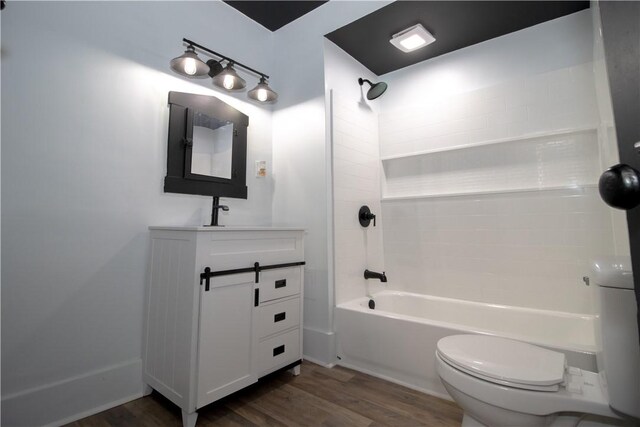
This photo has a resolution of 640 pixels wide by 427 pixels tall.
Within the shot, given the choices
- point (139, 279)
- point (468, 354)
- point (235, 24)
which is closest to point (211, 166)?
point (139, 279)

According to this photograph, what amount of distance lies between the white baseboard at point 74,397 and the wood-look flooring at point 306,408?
0.05 meters

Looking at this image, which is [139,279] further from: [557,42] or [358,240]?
[557,42]

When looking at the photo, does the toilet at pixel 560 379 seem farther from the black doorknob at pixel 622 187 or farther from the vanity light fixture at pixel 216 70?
the vanity light fixture at pixel 216 70

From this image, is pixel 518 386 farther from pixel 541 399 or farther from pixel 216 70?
pixel 216 70

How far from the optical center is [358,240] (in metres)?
2.33

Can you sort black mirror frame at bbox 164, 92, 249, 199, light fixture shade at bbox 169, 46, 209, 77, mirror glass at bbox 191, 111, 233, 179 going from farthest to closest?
mirror glass at bbox 191, 111, 233, 179
black mirror frame at bbox 164, 92, 249, 199
light fixture shade at bbox 169, 46, 209, 77

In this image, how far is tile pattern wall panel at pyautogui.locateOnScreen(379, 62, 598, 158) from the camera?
1.84 meters

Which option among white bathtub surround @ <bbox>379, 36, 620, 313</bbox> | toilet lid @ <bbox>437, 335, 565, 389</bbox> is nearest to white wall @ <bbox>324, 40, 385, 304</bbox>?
white bathtub surround @ <bbox>379, 36, 620, 313</bbox>

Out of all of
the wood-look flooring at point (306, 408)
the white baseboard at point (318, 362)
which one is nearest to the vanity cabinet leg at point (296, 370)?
the wood-look flooring at point (306, 408)

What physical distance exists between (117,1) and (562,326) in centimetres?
322

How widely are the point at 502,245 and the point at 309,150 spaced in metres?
1.57

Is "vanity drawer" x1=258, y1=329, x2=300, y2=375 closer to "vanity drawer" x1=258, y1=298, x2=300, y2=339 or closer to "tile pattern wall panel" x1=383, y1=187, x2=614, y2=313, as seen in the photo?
"vanity drawer" x1=258, y1=298, x2=300, y2=339

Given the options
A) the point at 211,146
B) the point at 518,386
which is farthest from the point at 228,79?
the point at 518,386

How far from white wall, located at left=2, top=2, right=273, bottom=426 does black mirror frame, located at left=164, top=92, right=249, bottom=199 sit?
6 cm
